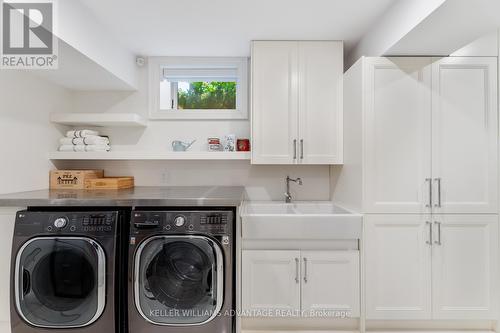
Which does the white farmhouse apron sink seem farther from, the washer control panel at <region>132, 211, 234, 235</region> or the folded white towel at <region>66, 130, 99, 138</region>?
the folded white towel at <region>66, 130, 99, 138</region>

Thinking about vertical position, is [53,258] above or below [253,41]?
below

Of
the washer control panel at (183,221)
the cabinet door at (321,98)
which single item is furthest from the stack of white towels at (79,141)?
the cabinet door at (321,98)

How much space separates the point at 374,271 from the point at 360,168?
2.51 feet

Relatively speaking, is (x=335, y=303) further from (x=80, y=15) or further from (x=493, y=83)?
(x=80, y=15)

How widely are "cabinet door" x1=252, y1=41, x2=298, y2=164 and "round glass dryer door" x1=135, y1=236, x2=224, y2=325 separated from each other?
1.07 m

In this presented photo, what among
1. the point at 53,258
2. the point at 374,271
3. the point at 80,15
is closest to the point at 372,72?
the point at 374,271

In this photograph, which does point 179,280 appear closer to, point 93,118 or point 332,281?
point 332,281

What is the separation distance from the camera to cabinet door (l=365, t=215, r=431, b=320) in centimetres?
219

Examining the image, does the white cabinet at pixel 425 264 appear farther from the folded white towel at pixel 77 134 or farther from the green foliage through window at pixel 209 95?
the folded white towel at pixel 77 134

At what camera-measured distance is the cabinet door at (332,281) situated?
7.18 ft

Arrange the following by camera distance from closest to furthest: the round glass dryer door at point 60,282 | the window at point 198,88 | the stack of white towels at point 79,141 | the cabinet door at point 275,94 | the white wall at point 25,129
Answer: the round glass dryer door at point 60,282, the white wall at point 25,129, the cabinet door at point 275,94, the stack of white towels at point 79,141, the window at point 198,88

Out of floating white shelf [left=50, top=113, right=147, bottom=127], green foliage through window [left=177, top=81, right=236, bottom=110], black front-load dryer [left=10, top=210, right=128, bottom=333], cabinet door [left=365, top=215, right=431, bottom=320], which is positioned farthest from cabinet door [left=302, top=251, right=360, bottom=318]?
floating white shelf [left=50, top=113, right=147, bottom=127]

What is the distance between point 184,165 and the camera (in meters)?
2.99

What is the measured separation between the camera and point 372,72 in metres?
2.18
